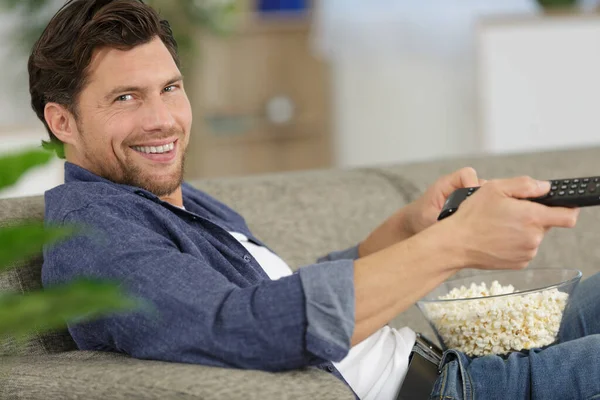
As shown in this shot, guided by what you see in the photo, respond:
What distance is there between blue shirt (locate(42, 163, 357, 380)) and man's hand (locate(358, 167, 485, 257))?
0.38 meters

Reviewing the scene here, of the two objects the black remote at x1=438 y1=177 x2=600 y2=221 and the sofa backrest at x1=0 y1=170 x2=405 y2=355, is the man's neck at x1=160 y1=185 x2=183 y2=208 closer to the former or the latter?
the sofa backrest at x1=0 y1=170 x2=405 y2=355

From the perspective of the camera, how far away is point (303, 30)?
4922 millimetres

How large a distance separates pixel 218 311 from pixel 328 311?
0.43 feet

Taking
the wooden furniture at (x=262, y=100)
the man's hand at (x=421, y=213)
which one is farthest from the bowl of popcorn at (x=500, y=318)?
the wooden furniture at (x=262, y=100)

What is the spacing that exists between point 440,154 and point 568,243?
2.51m

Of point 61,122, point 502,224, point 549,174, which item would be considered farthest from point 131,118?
point 549,174

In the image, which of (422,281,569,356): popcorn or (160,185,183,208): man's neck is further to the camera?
(160,185,183,208): man's neck

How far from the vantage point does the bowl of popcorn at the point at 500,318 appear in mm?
1477

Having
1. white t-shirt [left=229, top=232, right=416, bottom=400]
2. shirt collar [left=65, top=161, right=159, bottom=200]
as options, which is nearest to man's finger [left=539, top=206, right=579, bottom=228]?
white t-shirt [left=229, top=232, right=416, bottom=400]

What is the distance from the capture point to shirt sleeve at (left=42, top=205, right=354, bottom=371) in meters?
1.16

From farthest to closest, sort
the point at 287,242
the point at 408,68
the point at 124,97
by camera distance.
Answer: the point at 408,68 → the point at 287,242 → the point at 124,97

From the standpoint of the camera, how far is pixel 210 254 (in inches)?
55.8

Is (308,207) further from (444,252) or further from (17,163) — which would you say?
(17,163)

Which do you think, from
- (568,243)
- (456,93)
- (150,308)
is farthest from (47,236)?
(456,93)
